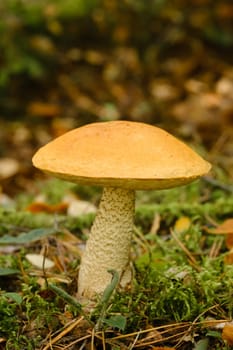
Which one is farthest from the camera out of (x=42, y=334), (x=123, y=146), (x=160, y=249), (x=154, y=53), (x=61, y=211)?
(x=154, y=53)

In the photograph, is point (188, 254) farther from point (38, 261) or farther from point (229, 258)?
point (38, 261)

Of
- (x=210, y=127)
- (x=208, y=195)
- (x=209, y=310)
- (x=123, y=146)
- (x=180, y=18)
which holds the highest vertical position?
(x=180, y=18)

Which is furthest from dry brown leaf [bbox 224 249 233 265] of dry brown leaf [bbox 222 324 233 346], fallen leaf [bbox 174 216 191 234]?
dry brown leaf [bbox 222 324 233 346]

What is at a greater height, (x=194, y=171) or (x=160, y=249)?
(x=194, y=171)

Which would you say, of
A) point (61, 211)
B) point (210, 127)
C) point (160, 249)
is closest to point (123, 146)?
point (160, 249)

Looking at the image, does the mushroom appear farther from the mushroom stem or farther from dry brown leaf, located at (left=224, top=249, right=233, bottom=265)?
dry brown leaf, located at (left=224, top=249, right=233, bottom=265)

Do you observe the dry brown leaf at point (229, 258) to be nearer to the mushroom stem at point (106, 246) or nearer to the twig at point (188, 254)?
the twig at point (188, 254)

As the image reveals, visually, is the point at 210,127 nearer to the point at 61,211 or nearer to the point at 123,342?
the point at 61,211
